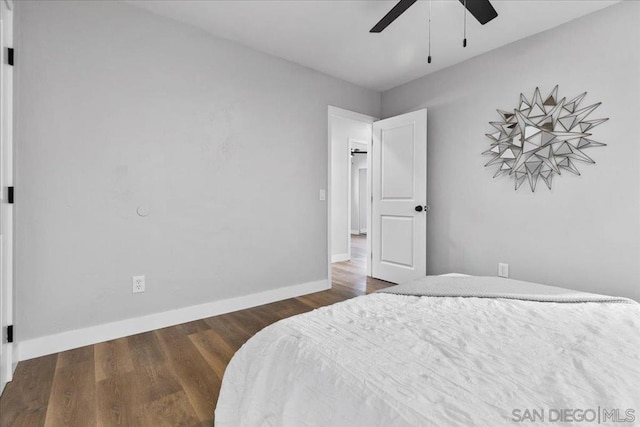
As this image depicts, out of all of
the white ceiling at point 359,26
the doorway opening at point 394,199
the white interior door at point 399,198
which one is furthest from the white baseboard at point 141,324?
the white ceiling at point 359,26

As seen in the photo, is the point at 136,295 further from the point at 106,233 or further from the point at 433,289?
the point at 433,289

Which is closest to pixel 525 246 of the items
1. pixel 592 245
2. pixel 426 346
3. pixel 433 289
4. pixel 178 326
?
pixel 592 245

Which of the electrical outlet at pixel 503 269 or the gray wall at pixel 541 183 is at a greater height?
the gray wall at pixel 541 183

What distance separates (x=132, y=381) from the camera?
1655 mm

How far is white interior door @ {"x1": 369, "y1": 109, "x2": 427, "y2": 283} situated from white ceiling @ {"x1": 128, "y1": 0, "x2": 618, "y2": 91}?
709 mm

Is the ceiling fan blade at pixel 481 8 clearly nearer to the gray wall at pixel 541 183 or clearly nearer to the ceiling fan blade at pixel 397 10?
the ceiling fan blade at pixel 397 10

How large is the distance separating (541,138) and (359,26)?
1.77 m

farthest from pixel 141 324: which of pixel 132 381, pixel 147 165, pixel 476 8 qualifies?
pixel 476 8

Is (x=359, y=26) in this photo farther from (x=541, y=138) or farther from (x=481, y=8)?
(x=541, y=138)

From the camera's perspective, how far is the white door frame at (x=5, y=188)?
5.15 ft

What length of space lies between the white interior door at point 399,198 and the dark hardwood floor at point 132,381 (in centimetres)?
180

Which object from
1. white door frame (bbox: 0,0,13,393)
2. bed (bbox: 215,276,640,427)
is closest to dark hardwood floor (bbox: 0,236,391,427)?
white door frame (bbox: 0,0,13,393)

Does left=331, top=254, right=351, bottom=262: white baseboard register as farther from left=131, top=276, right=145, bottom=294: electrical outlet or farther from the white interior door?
left=131, top=276, right=145, bottom=294: electrical outlet

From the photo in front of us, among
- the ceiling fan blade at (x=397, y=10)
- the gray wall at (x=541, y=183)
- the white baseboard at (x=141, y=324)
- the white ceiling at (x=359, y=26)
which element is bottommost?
the white baseboard at (x=141, y=324)
